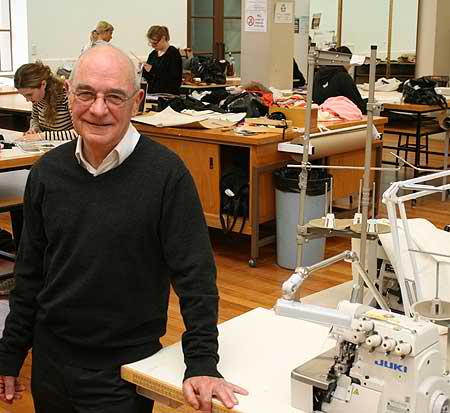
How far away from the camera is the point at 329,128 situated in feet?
15.2

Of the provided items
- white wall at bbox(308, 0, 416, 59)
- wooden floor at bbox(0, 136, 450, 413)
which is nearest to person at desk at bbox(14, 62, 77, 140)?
wooden floor at bbox(0, 136, 450, 413)

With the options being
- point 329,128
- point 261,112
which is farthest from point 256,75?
point 329,128

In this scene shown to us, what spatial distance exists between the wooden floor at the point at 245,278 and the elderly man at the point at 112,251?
4.75ft

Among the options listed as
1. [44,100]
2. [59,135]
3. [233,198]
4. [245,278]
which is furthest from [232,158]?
[44,100]

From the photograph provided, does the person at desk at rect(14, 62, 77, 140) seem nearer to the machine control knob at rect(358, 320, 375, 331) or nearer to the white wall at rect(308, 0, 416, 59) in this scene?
the machine control knob at rect(358, 320, 375, 331)

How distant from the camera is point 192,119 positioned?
182 inches

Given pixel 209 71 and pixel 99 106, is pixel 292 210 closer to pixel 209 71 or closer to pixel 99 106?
pixel 99 106

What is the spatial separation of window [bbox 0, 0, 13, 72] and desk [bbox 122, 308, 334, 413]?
Answer: 23.3 feet

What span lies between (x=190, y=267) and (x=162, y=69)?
5.66m

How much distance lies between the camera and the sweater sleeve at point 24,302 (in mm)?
1648

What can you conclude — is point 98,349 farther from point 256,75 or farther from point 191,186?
point 256,75

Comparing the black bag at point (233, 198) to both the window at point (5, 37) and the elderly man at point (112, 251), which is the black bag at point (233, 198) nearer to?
the elderly man at point (112, 251)

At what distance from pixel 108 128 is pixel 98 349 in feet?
1.48

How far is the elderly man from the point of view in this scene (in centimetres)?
150
